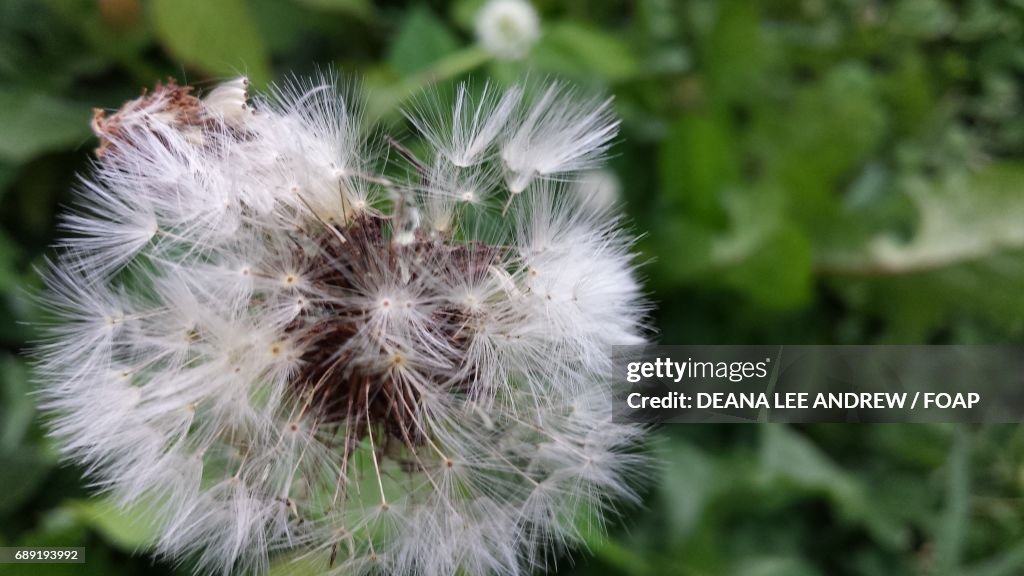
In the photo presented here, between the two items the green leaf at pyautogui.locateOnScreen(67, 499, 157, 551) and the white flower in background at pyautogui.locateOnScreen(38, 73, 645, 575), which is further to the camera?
the green leaf at pyautogui.locateOnScreen(67, 499, 157, 551)

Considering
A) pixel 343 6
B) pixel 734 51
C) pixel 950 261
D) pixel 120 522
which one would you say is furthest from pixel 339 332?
pixel 950 261

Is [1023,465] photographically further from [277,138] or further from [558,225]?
[277,138]

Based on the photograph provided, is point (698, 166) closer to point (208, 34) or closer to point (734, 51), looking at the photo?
point (734, 51)

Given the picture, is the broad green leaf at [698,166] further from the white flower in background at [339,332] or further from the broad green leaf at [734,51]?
the white flower in background at [339,332]

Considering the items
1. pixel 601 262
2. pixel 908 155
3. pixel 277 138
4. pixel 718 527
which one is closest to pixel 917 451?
pixel 718 527

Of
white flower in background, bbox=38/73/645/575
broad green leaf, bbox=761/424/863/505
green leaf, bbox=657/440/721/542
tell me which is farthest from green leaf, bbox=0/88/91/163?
broad green leaf, bbox=761/424/863/505

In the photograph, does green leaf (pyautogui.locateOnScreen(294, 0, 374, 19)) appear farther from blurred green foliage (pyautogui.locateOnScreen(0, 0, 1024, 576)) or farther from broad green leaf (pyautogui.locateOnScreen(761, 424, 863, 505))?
broad green leaf (pyautogui.locateOnScreen(761, 424, 863, 505))
